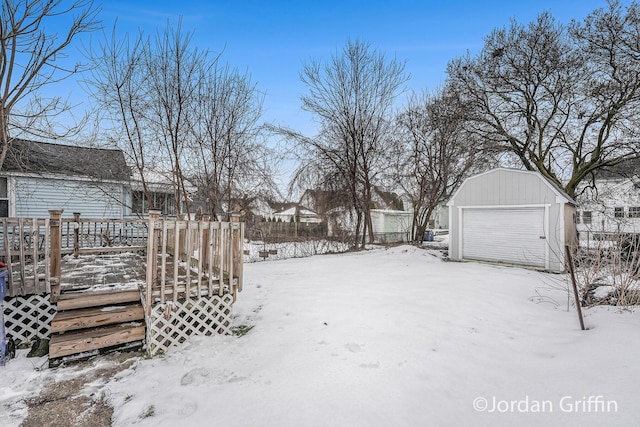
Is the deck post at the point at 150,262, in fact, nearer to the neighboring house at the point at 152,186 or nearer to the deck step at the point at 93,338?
the deck step at the point at 93,338

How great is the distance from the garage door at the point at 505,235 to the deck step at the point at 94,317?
9.61 meters

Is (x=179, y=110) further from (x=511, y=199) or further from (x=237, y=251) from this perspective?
(x=511, y=199)

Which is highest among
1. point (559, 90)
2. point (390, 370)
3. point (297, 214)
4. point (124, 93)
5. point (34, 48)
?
point (559, 90)

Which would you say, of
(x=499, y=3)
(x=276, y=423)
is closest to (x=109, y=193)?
(x=276, y=423)

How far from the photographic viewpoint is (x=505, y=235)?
9367 millimetres

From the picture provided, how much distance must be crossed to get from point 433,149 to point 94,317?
46.9 feet

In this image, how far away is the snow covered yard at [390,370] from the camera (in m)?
2.24

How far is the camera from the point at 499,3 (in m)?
11.0

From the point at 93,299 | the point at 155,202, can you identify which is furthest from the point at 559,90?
the point at 155,202

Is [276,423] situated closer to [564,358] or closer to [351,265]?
[564,358]

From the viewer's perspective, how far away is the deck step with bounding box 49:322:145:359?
309 cm

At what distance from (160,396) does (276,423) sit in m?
1.10

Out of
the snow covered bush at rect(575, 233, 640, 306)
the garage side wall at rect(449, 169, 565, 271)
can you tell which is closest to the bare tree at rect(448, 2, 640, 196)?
the garage side wall at rect(449, 169, 565, 271)

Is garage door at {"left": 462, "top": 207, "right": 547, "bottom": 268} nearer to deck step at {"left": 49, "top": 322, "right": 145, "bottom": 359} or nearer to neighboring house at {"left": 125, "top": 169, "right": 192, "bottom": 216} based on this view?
neighboring house at {"left": 125, "top": 169, "right": 192, "bottom": 216}
